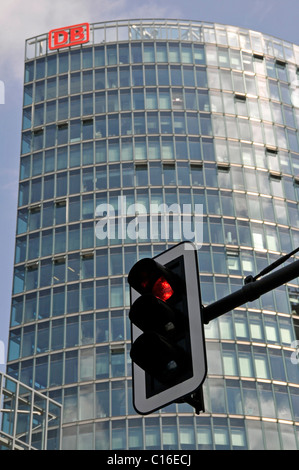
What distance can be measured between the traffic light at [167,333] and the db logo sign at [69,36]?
249ft

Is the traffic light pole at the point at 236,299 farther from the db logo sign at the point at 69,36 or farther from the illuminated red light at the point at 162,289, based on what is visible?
the db logo sign at the point at 69,36

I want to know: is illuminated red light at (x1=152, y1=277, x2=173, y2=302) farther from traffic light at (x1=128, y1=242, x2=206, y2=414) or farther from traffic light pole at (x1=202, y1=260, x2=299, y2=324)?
traffic light pole at (x1=202, y1=260, x2=299, y2=324)

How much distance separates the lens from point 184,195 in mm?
69312

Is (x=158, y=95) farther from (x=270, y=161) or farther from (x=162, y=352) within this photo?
(x=162, y=352)

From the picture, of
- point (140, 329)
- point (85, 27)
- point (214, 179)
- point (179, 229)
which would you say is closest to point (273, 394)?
point (179, 229)

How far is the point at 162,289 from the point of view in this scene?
222 inches

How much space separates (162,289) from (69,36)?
7717 centimetres

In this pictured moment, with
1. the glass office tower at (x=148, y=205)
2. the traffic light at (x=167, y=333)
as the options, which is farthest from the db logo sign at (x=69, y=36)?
the traffic light at (x=167, y=333)

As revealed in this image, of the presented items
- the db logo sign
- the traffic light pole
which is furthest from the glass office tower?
the traffic light pole

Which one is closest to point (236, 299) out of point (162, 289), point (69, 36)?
point (162, 289)

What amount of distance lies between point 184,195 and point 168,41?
17166mm

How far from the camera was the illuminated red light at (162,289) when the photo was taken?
221 inches

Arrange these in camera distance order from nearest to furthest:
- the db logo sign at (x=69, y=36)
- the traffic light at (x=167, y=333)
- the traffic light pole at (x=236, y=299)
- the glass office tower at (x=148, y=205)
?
1. the traffic light at (x=167, y=333)
2. the traffic light pole at (x=236, y=299)
3. the glass office tower at (x=148, y=205)
4. the db logo sign at (x=69, y=36)

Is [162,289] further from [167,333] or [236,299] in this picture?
[236,299]
